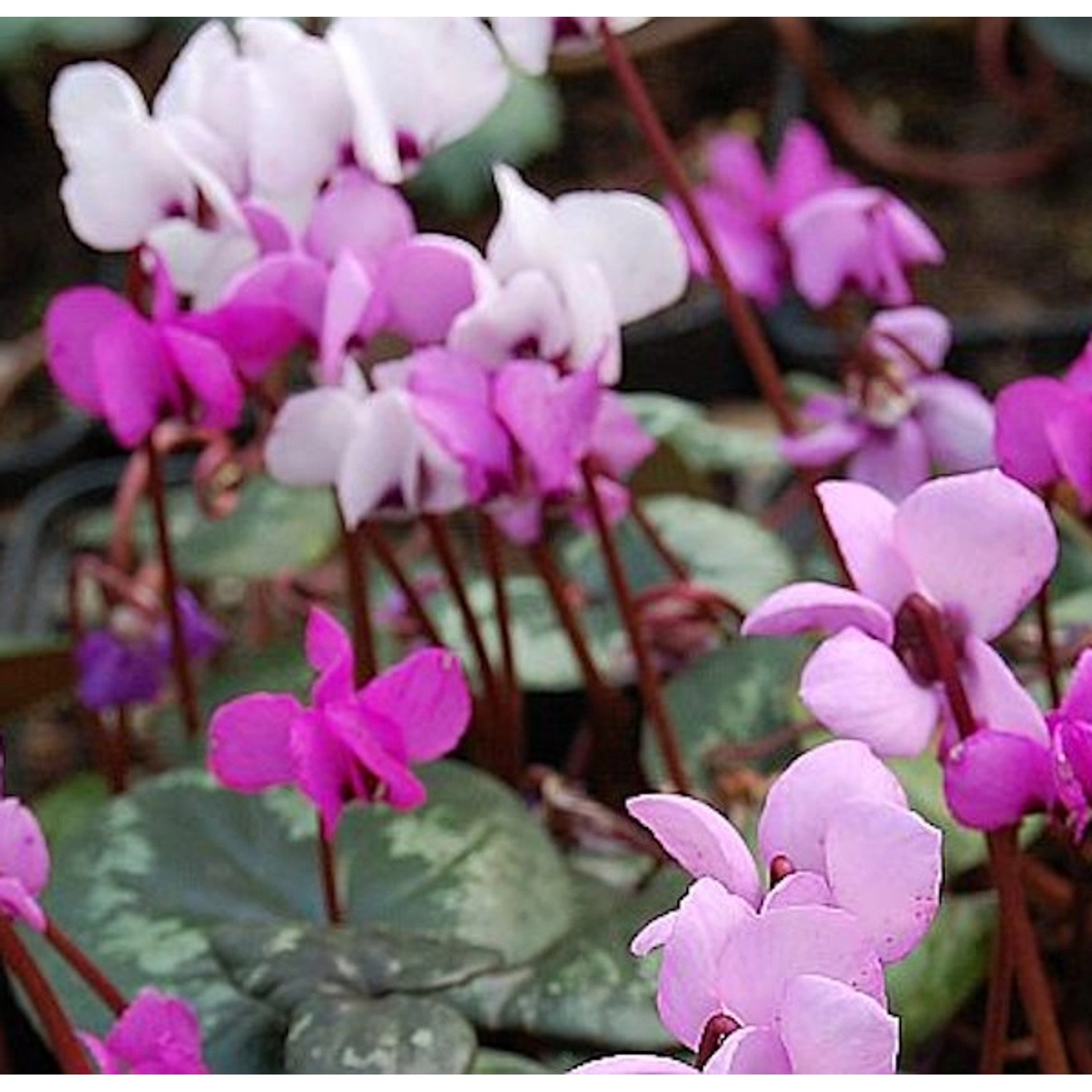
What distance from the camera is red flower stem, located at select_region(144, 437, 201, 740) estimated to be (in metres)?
0.83

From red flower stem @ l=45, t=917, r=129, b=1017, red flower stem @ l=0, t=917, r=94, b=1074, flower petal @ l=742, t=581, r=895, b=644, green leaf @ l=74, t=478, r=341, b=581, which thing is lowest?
green leaf @ l=74, t=478, r=341, b=581

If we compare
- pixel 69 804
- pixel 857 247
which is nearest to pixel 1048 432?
pixel 857 247

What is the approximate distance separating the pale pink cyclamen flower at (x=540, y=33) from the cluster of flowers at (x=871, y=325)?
119 millimetres

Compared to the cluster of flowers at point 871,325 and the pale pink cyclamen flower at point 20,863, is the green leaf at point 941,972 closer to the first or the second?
the cluster of flowers at point 871,325

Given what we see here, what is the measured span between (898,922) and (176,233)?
1.38 feet

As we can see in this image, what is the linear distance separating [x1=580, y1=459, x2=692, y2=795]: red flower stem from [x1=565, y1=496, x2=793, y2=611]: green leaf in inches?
7.2

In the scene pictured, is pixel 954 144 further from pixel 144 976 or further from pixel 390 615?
pixel 144 976

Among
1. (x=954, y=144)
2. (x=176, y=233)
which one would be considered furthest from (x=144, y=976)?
(x=954, y=144)

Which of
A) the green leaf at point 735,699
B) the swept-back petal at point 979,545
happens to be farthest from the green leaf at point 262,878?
the swept-back petal at point 979,545

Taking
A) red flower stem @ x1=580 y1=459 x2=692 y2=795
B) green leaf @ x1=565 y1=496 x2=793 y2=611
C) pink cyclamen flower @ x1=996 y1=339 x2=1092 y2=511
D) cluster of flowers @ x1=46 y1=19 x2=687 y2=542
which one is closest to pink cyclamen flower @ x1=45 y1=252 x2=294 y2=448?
cluster of flowers @ x1=46 y1=19 x2=687 y2=542

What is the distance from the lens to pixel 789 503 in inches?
47.8

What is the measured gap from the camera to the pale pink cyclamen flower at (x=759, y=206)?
1.03m

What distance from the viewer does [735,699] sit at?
0.94 meters

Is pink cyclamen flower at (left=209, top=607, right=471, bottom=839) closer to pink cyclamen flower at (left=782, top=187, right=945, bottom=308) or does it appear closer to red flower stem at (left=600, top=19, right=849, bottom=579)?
red flower stem at (left=600, top=19, right=849, bottom=579)
